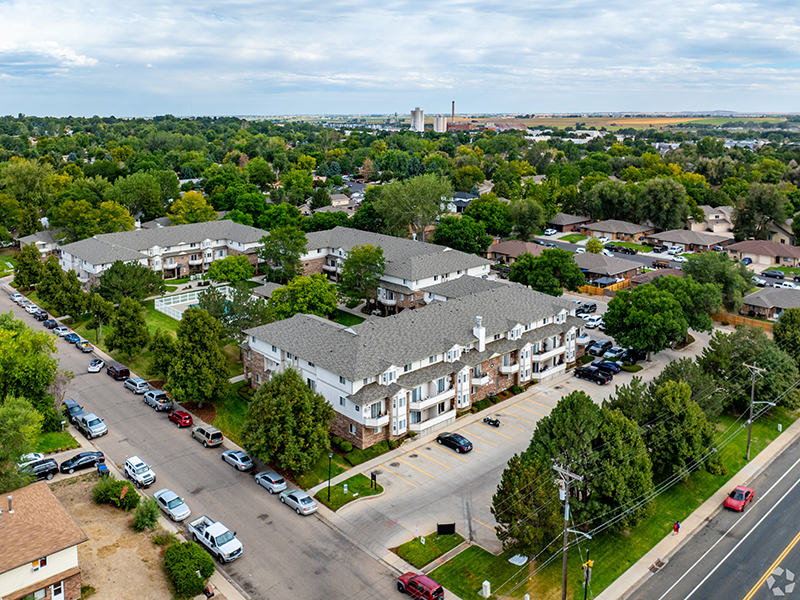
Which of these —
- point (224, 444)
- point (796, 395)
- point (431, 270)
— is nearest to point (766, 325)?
point (796, 395)

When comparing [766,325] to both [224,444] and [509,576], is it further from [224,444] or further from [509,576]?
[224,444]

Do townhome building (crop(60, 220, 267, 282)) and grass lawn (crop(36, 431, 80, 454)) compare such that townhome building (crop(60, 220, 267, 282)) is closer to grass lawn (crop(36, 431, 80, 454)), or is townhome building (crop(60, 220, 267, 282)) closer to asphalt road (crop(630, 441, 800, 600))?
grass lawn (crop(36, 431, 80, 454))

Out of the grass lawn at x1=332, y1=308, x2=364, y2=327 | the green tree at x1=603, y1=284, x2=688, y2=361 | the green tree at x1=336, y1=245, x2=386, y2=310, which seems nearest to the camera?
the green tree at x1=603, y1=284, x2=688, y2=361

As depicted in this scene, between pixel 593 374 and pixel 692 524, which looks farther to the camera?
pixel 593 374

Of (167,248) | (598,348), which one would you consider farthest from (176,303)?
(598,348)

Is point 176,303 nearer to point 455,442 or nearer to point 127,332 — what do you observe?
point 127,332

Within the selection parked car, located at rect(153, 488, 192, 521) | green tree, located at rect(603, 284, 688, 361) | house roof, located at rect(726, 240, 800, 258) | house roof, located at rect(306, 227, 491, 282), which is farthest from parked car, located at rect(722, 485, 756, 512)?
house roof, located at rect(726, 240, 800, 258)
